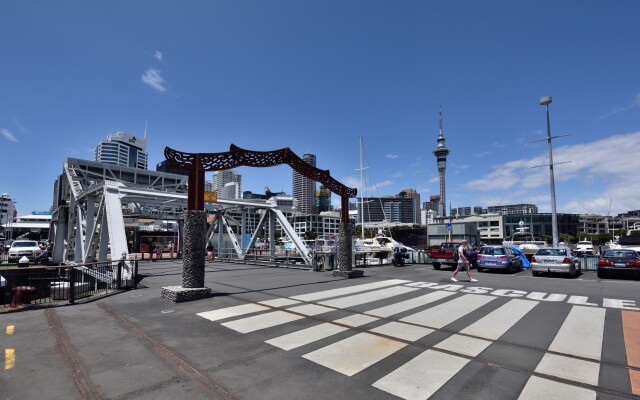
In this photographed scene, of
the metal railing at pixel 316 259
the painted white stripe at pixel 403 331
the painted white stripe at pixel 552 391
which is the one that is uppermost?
the painted white stripe at pixel 552 391

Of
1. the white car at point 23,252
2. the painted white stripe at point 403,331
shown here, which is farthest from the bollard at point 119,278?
the white car at point 23,252

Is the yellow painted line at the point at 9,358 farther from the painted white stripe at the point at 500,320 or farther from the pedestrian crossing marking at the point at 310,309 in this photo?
the painted white stripe at the point at 500,320

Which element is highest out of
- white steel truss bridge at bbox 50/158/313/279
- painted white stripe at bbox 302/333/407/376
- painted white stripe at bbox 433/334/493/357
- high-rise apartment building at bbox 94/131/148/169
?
high-rise apartment building at bbox 94/131/148/169

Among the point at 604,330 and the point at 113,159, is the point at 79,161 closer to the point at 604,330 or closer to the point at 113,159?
the point at 604,330

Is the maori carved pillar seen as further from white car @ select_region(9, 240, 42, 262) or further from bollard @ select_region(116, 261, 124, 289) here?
white car @ select_region(9, 240, 42, 262)

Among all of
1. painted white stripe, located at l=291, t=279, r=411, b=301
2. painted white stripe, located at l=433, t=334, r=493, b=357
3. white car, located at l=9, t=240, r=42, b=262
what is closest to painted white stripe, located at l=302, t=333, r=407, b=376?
painted white stripe, located at l=433, t=334, r=493, b=357

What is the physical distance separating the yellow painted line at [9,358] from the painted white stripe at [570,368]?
807 cm

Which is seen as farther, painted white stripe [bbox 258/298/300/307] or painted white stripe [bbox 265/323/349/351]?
painted white stripe [bbox 258/298/300/307]

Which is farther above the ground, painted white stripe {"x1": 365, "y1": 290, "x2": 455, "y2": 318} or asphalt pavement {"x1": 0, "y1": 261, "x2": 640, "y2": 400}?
asphalt pavement {"x1": 0, "y1": 261, "x2": 640, "y2": 400}

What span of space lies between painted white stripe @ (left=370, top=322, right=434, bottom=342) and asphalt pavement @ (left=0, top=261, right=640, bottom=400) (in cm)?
4

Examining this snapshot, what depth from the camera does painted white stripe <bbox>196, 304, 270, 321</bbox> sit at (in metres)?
8.07

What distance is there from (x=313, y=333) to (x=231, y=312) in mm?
2907

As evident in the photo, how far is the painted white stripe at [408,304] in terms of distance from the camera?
27.4 ft

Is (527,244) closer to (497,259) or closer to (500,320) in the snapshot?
(497,259)
